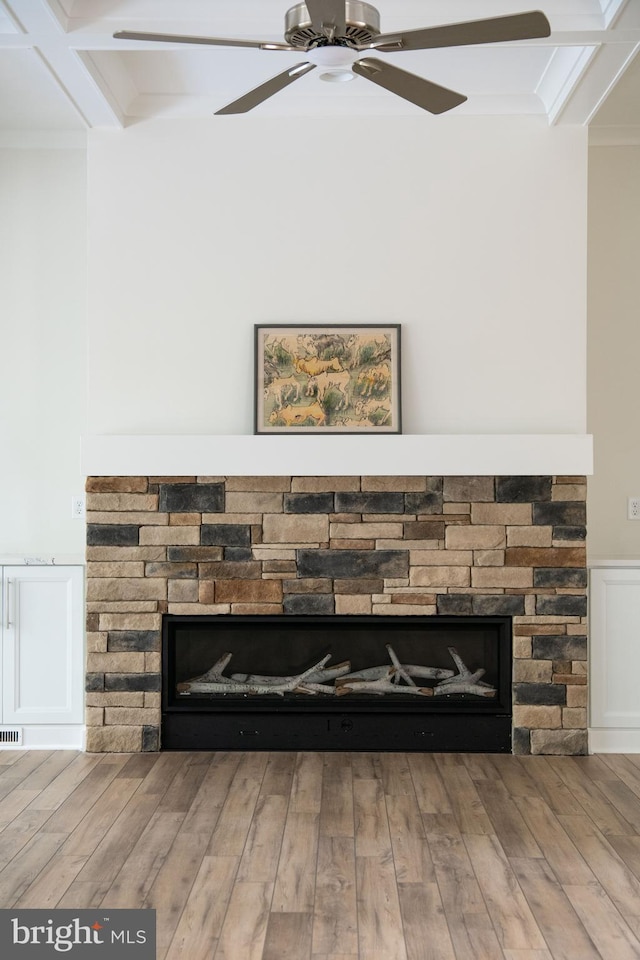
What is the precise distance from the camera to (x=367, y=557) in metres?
3.97

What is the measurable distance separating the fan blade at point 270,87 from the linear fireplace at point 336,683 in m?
2.19

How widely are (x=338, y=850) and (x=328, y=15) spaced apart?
242cm

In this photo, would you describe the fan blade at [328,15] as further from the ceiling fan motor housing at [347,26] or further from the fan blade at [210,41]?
the fan blade at [210,41]

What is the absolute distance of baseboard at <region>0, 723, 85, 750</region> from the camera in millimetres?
4035

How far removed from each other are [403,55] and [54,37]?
131cm

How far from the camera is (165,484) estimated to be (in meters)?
3.97

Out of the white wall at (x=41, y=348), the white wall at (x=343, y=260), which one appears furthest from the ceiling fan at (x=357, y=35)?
the white wall at (x=41, y=348)

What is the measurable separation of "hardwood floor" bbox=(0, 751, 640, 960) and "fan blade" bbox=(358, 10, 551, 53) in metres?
2.28

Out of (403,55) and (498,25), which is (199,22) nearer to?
(403,55)

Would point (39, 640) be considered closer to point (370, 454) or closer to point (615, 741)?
point (370, 454)

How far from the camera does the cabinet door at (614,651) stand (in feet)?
13.1

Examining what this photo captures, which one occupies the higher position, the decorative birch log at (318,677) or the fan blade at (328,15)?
the fan blade at (328,15)

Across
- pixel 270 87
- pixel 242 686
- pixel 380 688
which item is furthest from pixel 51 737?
pixel 270 87

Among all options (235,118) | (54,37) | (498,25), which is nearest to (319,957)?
(498,25)
